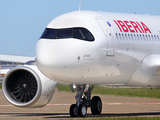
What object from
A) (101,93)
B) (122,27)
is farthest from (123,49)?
(101,93)

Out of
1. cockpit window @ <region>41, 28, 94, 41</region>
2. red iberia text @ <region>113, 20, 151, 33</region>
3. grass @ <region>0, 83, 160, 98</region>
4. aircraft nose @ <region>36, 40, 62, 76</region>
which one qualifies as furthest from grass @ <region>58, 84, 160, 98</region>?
aircraft nose @ <region>36, 40, 62, 76</region>

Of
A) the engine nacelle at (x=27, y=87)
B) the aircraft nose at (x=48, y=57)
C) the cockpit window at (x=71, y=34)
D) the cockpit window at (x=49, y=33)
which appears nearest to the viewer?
the aircraft nose at (x=48, y=57)

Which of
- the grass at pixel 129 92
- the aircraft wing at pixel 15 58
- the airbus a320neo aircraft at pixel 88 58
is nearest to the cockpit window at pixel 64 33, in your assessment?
the airbus a320neo aircraft at pixel 88 58

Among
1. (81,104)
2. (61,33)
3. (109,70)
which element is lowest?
(81,104)

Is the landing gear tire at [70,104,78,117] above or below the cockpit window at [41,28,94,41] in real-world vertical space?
below

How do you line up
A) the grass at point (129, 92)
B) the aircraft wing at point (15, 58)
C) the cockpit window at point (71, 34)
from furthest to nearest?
1. the grass at point (129, 92)
2. the aircraft wing at point (15, 58)
3. the cockpit window at point (71, 34)

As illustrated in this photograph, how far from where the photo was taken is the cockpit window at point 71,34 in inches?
643

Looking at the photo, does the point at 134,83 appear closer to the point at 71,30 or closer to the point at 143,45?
the point at 143,45

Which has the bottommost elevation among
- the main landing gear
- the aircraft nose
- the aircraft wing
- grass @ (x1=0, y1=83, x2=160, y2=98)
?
the main landing gear

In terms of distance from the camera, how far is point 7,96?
1886 cm

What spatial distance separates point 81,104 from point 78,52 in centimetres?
226

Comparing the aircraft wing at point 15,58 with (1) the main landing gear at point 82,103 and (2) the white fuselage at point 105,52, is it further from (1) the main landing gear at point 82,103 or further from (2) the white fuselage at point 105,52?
(2) the white fuselage at point 105,52

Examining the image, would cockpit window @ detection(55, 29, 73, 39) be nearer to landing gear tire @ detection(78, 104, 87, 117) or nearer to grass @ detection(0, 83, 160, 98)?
landing gear tire @ detection(78, 104, 87, 117)

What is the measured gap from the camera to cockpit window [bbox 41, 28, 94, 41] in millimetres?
16328
